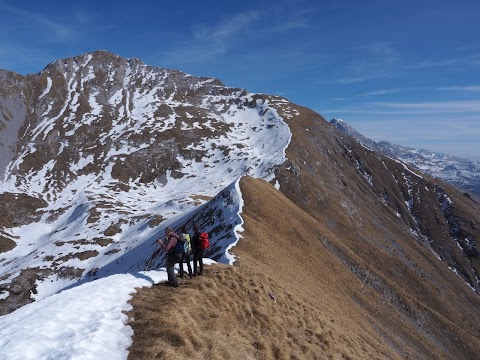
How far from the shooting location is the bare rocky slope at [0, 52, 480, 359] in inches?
818

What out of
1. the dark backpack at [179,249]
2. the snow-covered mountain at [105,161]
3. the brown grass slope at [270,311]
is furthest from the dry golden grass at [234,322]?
the snow-covered mountain at [105,161]

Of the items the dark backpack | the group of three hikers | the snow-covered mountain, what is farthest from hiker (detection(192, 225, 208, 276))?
the snow-covered mountain

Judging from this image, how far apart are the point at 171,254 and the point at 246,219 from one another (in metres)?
25.1

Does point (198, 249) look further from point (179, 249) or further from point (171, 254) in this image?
point (171, 254)

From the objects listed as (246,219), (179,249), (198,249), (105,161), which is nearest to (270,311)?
(198,249)

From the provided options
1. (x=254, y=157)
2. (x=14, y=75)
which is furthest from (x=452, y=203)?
(x=14, y=75)

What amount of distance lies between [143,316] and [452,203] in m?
176

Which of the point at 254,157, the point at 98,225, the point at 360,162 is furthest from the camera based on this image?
the point at 360,162

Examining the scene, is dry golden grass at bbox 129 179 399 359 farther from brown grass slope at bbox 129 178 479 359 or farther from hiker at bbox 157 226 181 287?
hiker at bbox 157 226 181 287

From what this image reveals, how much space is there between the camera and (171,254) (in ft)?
63.7

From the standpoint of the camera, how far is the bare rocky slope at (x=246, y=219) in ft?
68.2

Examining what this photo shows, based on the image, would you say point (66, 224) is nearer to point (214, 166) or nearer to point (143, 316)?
point (214, 166)

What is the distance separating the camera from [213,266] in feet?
76.5

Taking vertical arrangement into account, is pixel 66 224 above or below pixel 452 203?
below
